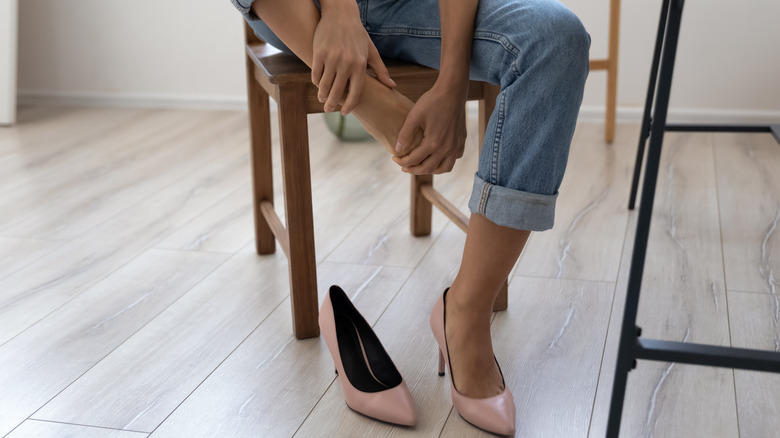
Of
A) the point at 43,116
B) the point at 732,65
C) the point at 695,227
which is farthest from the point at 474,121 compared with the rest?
the point at 43,116

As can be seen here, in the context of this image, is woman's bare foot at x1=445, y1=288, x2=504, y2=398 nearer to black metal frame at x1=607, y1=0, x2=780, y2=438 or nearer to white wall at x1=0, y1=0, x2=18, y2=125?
black metal frame at x1=607, y1=0, x2=780, y2=438

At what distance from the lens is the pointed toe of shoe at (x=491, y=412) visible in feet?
2.89

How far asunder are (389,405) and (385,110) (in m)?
0.36

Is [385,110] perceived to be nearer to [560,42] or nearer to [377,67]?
[377,67]

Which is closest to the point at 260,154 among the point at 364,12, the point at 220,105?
the point at 364,12

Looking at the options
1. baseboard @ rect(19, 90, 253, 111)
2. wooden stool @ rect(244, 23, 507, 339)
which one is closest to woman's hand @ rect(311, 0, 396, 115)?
wooden stool @ rect(244, 23, 507, 339)

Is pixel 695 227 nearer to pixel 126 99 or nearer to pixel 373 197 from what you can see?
pixel 373 197

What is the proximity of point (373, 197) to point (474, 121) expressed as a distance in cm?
90

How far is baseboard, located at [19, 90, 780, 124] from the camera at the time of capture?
2.39 meters

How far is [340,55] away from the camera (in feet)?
2.99

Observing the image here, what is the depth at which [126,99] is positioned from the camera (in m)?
2.87

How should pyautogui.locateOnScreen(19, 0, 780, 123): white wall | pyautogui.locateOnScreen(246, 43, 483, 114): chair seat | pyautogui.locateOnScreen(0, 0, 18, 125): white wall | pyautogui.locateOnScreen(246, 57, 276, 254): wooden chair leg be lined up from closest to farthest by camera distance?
pyautogui.locateOnScreen(246, 43, 483, 114): chair seat
pyautogui.locateOnScreen(246, 57, 276, 254): wooden chair leg
pyautogui.locateOnScreen(19, 0, 780, 123): white wall
pyautogui.locateOnScreen(0, 0, 18, 125): white wall

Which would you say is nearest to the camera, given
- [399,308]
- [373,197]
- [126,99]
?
[399,308]

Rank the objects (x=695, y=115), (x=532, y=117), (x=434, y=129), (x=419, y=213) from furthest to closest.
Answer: (x=695, y=115)
(x=419, y=213)
(x=434, y=129)
(x=532, y=117)
